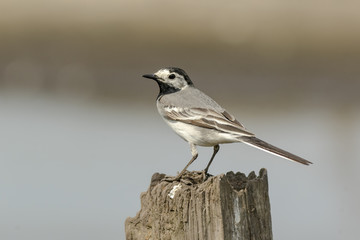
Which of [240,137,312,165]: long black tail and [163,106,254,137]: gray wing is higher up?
[163,106,254,137]: gray wing

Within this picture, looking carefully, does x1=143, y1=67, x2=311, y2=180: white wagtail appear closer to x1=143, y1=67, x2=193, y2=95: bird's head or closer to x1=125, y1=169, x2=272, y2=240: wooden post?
x1=143, y1=67, x2=193, y2=95: bird's head

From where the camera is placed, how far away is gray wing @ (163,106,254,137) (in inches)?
324

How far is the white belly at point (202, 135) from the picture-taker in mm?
8291

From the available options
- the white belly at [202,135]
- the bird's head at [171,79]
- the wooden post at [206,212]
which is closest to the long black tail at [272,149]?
the white belly at [202,135]

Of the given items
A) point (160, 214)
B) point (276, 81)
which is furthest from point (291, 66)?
point (160, 214)

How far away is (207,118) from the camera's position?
27.9ft

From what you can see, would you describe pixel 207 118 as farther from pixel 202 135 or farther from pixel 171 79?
pixel 171 79

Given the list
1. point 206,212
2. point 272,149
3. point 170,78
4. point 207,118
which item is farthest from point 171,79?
point 206,212

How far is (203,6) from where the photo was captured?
1941cm

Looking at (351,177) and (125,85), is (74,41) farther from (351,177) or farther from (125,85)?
(351,177)

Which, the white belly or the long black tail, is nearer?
the long black tail

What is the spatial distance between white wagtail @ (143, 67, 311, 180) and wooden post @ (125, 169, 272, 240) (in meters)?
1.63

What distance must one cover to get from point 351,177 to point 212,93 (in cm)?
393

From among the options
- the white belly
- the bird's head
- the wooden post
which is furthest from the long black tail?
the bird's head
